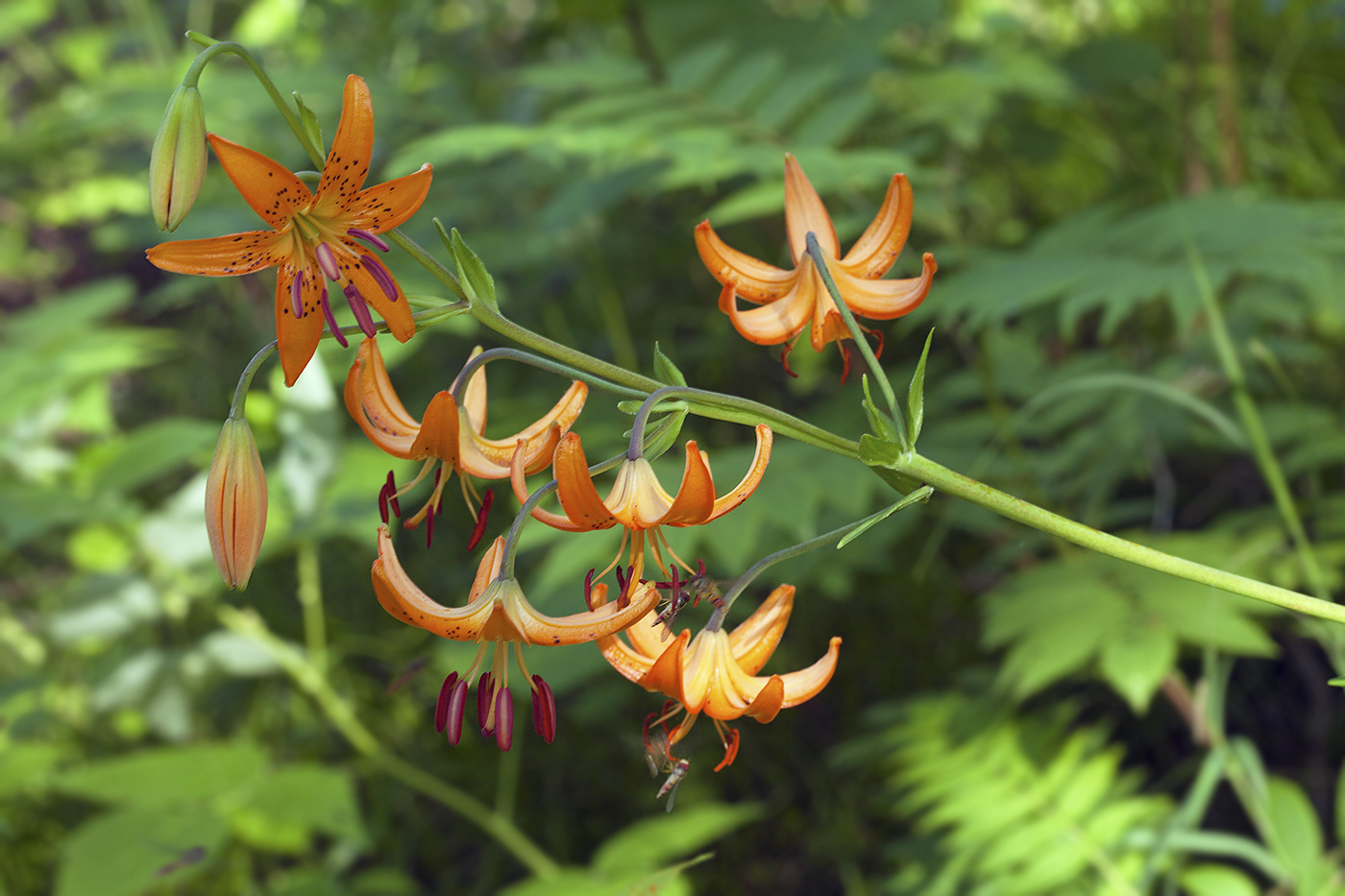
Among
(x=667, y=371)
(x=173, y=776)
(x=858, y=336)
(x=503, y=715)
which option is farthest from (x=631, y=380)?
(x=173, y=776)

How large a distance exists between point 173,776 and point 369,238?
1236mm

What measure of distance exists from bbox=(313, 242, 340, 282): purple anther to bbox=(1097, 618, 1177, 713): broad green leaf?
98cm

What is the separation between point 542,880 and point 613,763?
0.70m

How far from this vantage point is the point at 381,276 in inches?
23.2

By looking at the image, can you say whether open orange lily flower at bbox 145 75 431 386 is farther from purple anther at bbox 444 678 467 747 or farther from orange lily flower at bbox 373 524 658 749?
purple anther at bbox 444 678 467 747

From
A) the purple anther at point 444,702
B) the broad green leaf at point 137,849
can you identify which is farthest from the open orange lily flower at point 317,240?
the broad green leaf at point 137,849

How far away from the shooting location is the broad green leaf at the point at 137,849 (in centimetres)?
134

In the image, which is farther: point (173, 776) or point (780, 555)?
point (173, 776)

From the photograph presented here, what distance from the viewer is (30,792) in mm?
2113

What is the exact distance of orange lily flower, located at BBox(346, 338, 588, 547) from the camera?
61 cm

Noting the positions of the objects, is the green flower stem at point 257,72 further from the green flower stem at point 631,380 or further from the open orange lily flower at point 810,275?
the open orange lily flower at point 810,275

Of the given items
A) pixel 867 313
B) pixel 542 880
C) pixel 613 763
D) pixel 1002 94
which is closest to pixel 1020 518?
pixel 867 313

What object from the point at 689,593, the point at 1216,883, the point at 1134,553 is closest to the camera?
the point at 1134,553

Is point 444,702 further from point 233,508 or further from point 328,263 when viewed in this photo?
point 328,263
